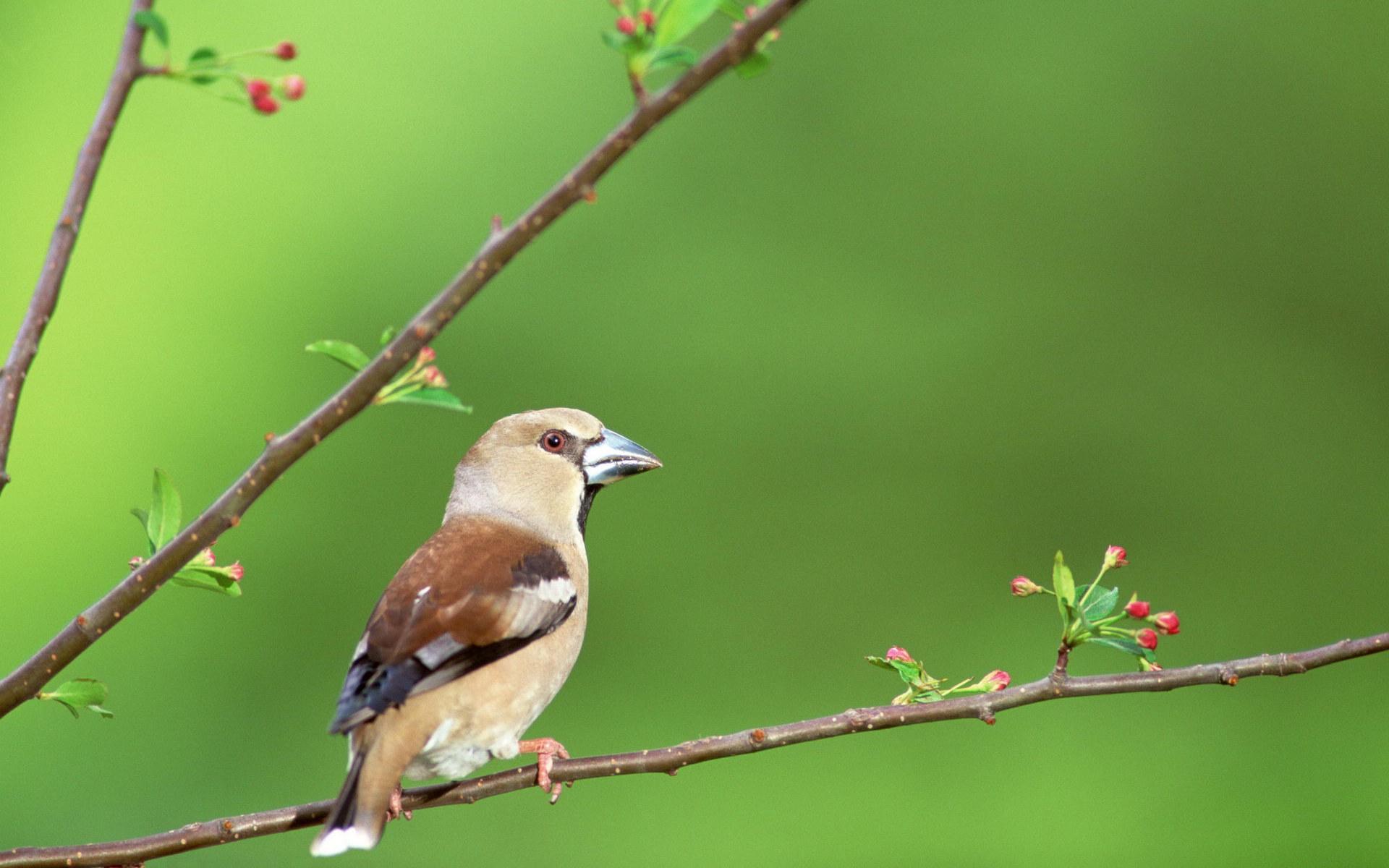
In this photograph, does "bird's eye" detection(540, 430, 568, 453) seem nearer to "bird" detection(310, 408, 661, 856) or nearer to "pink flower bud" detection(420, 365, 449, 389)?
"bird" detection(310, 408, 661, 856)

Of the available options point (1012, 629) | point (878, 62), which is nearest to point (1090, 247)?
point (878, 62)

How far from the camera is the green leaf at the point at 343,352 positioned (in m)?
1.66

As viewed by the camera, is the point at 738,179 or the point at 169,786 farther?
the point at 738,179

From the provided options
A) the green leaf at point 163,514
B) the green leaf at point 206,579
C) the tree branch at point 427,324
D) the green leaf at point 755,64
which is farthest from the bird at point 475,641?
the green leaf at point 755,64

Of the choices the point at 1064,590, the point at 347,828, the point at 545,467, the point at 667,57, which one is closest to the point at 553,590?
the point at 545,467

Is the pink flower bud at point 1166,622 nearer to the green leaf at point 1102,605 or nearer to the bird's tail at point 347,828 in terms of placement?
the green leaf at point 1102,605

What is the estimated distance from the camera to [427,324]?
5.00ft

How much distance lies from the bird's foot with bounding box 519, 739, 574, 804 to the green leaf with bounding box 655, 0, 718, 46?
124 centimetres

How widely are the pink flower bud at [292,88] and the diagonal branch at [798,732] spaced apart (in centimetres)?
105

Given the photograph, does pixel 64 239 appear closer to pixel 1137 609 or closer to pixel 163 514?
pixel 163 514

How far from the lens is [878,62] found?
6.56 m

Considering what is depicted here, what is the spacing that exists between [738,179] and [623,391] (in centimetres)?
110

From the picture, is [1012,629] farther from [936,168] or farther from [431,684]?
[431,684]

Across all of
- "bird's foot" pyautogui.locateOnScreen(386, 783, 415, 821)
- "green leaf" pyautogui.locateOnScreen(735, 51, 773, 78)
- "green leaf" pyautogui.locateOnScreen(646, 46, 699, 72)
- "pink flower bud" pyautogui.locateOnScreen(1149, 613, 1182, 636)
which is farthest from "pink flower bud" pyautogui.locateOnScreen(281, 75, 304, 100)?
"pink flower bud" pyautogui.locateOnScreen(1149, 613, 1182, 636)
